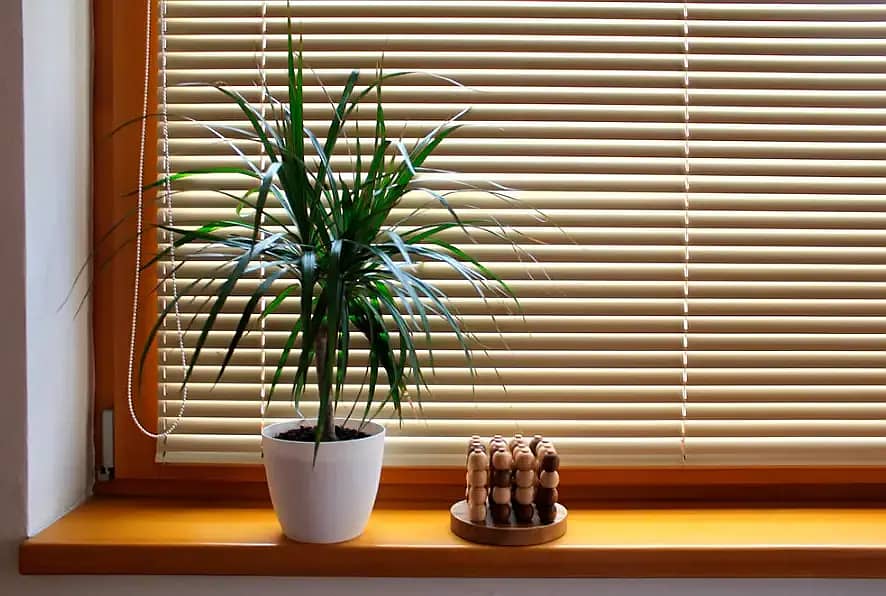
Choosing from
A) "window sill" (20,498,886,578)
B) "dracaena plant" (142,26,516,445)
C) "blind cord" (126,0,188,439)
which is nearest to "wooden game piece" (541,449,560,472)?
"window sill" (20,498,886,578)

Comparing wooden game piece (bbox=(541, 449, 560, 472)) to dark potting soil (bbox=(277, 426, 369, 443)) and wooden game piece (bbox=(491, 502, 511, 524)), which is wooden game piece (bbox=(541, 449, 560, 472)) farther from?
dark potting soil (bbox=(277, 426, 369, 443))

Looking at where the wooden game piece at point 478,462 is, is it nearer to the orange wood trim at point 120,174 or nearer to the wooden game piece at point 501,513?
the wooden game piece at point 501,513

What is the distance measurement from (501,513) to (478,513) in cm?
4

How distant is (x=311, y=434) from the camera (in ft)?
4.47

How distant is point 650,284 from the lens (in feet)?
5.03

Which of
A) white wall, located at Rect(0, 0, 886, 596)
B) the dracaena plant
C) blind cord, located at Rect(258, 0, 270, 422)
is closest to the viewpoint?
the dracaena plant

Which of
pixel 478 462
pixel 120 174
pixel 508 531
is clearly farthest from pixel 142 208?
pixel 508 531

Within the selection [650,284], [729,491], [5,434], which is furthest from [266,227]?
[729,491]

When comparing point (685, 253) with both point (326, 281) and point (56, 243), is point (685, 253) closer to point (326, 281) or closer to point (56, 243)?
point (326, 281)

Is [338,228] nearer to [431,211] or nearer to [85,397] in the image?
[431,211]

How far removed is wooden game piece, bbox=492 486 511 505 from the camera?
52.6 inches

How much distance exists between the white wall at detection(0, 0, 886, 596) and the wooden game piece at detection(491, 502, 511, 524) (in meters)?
0.10

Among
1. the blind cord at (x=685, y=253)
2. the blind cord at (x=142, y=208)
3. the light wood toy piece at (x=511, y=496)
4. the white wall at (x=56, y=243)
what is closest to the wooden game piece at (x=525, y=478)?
the light wood toy piece at (x=511, y=496)

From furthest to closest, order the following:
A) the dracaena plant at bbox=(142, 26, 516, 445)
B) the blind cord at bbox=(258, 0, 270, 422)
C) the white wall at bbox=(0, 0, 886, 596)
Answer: the blind cord at bbox=(258, 0, 270, 422) → the white wall at bbox=(0, 0, 886, 596) → the dracaena plant at bbox=(142, 26, 516, 445)
